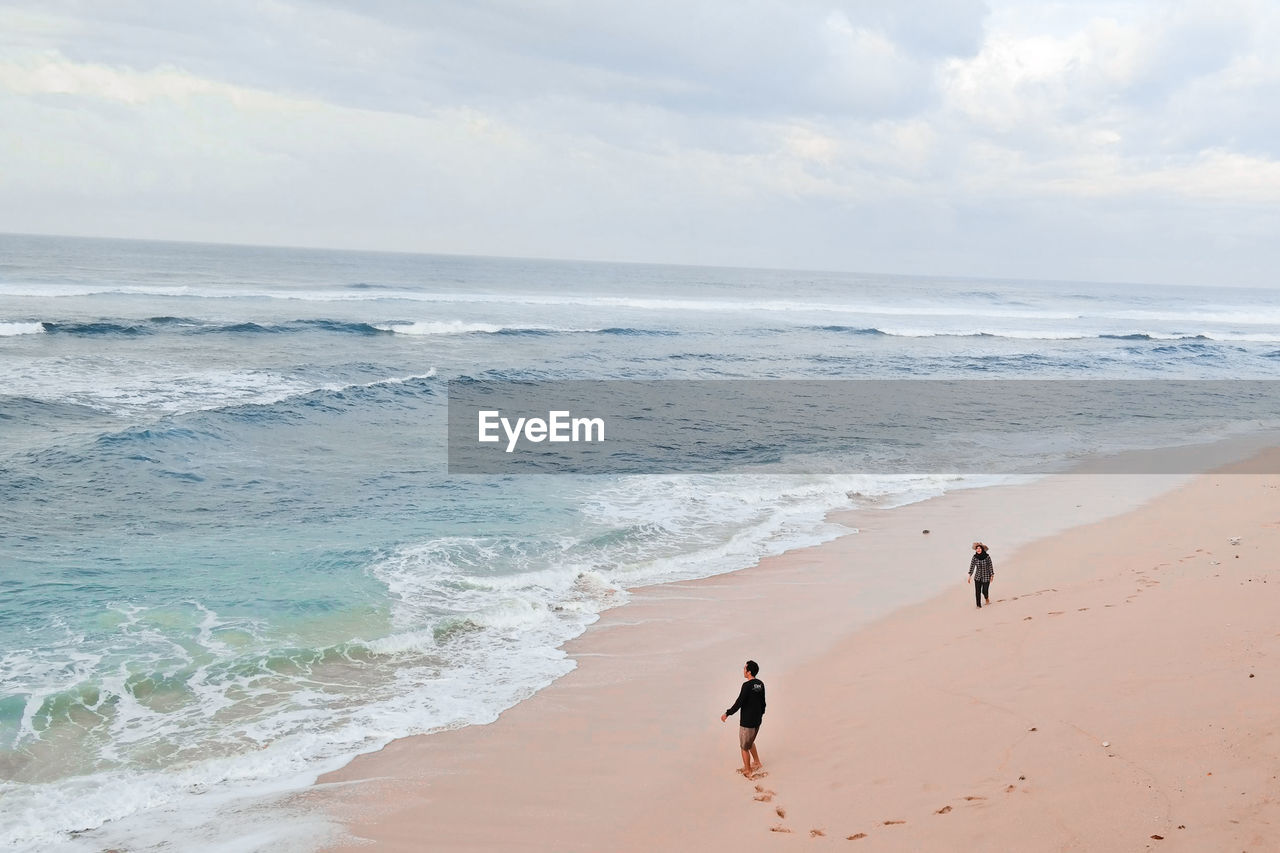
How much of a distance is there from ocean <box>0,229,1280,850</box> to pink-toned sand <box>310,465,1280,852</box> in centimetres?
97

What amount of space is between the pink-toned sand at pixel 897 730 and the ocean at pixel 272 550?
974 mm

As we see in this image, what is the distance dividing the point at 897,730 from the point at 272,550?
35.9ft

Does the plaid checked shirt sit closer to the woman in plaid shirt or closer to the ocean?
the woman in plaid shirt

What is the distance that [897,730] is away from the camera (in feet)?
27.7

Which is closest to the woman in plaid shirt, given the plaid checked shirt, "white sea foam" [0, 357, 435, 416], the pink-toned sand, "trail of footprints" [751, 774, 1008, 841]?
the plaid checked shirt

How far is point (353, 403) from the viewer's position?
1061 inches

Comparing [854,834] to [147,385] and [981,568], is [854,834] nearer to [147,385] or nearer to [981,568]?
[981,568]

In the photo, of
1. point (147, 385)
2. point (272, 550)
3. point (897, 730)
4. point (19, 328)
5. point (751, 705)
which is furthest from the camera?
point (19, 328)

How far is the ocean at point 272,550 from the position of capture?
29.0 ft

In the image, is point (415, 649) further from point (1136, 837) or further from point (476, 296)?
point (476, 296)

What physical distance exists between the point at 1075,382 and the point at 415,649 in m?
38.4

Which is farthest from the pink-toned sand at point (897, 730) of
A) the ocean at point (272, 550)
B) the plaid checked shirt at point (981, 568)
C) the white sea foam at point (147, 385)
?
the white sea foam at point (147, 385)

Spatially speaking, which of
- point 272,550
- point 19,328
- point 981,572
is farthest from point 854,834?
point 19,328

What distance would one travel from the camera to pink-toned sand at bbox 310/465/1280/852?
6605 millimetres
